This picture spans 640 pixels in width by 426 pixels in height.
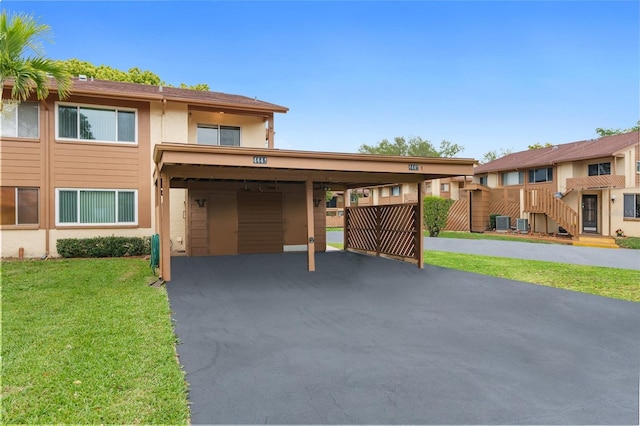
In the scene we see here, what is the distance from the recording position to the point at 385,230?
516 inches

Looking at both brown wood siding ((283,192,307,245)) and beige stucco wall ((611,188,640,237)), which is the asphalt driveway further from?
beige stucco wall ((611,188,640,237))

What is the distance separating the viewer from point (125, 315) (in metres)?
5.70

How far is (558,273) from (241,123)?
11741 millimetres

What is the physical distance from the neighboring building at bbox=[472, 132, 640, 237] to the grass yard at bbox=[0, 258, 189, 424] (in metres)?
22.2

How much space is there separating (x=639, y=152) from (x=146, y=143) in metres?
25.8

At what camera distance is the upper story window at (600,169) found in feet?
71.7

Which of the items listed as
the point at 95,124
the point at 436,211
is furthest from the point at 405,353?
the point at 436,211

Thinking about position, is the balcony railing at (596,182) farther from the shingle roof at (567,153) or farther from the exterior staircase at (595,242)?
the exterior staircase at (595,242)

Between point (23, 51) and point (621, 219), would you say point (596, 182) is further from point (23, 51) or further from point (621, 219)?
point (23, 51)

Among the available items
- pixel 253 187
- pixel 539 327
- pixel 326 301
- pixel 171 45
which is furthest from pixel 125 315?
pixel 171 45

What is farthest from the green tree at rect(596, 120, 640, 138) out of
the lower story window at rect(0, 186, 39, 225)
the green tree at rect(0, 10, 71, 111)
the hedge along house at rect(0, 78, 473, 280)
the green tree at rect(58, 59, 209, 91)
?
the lower story window at rect(0, 186, 39, 225)

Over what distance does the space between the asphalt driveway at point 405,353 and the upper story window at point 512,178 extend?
21242 mm

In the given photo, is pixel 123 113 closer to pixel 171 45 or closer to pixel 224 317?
pixel 171 45

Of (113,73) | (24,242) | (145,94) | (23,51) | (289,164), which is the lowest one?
(24,242)
